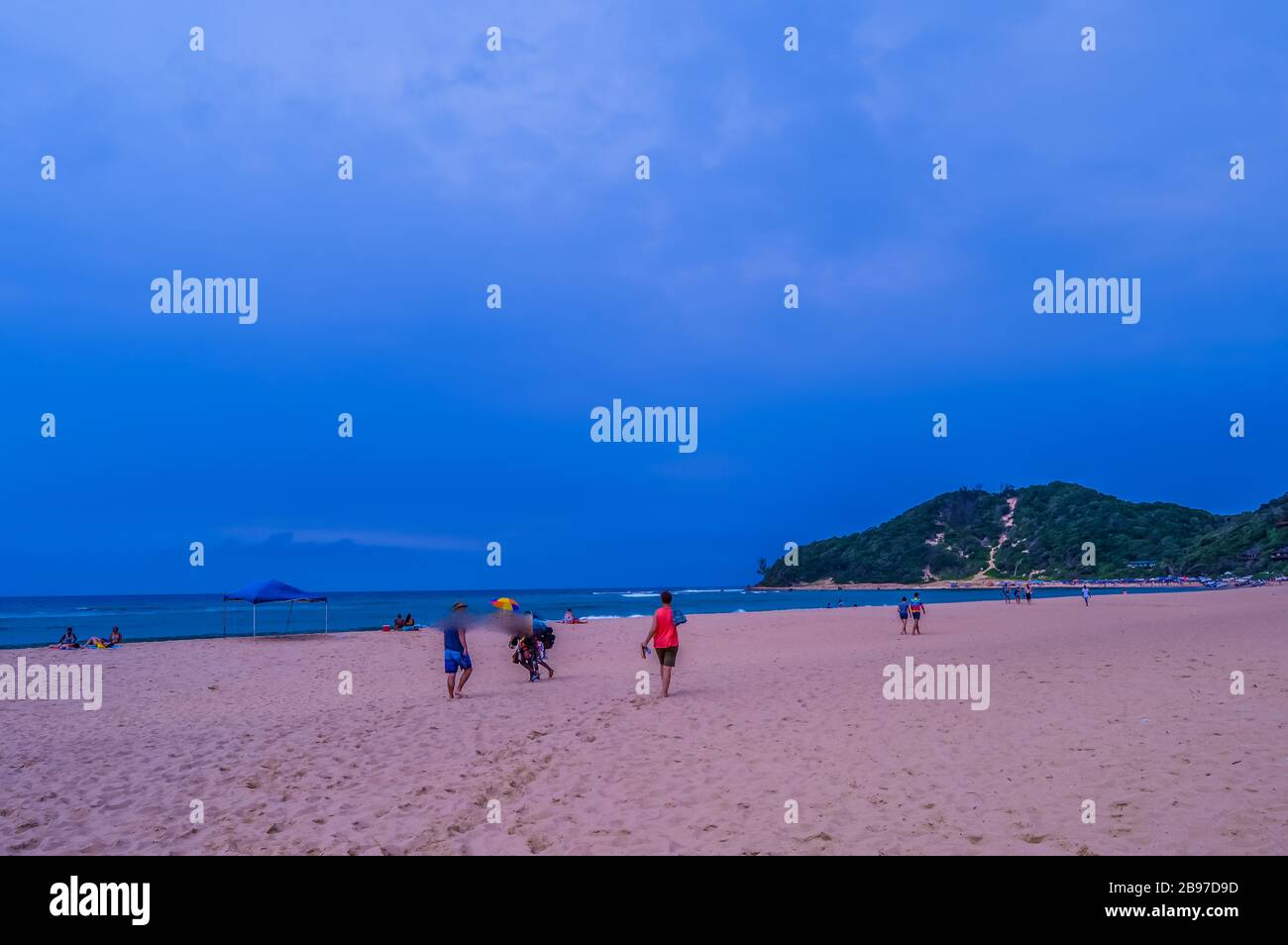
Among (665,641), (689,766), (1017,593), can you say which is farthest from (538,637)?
(1017,593)

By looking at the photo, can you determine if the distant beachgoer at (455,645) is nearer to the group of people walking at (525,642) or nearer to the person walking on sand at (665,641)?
the group of people walking at (525,642)

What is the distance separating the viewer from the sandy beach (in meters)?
6.59

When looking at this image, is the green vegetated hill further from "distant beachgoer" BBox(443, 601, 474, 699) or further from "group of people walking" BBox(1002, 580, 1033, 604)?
"distant beachgoer" BBox(443, 601, 474, 699)

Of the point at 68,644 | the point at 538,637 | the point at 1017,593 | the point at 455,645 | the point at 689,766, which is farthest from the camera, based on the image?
the point at 1017,593

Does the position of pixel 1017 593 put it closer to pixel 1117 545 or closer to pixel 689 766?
pixel 689 766

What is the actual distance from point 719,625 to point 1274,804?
35.9m

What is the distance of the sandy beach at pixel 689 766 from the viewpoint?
21.6 ft

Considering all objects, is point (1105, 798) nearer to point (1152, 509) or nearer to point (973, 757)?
point (973, 757)

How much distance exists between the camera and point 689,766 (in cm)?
904

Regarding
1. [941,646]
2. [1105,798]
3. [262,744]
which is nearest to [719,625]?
[941,646]

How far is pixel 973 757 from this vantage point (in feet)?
28.9

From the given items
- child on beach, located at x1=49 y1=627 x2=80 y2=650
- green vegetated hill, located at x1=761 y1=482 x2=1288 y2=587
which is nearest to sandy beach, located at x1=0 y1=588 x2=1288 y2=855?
child on beach, located at x1=49 y1=627 x2=80 y2=650

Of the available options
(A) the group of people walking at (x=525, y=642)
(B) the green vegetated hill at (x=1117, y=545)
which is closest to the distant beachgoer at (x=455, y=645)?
(A) the group of people walking at (x=525, y=642)

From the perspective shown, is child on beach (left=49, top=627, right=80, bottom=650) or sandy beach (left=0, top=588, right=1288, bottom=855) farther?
child on beach (left=49, top=627, right=80, bottom=650)
